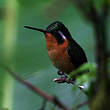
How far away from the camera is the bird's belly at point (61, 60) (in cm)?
213

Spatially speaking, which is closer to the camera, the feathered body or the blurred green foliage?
the blurred green foliage

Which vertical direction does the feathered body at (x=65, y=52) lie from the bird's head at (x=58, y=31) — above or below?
below

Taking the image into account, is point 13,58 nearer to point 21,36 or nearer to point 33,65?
point 33,65

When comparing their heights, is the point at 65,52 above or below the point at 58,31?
below

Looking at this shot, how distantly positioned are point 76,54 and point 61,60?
143mm

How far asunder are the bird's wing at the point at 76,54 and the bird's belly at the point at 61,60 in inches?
1.3

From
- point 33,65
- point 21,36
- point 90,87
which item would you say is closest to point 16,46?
point 33,65

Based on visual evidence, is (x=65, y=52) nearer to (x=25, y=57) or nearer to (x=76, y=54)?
(x=76, y=54)

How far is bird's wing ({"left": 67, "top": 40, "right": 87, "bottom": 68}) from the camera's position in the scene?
2.07 metres

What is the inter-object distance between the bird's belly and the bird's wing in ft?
0.11

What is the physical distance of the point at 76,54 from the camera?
2203 millimetres

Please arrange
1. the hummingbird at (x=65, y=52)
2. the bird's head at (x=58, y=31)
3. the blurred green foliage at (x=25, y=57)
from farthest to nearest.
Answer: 1. the hummingbird at (x=65, y=52)
2. the blurred green foliage at (x=25, y=57)
3. the bird's head at (x=58, y=31)

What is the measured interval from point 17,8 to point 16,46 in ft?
0.61

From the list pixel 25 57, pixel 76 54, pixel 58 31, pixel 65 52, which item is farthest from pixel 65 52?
pixel 58 31
